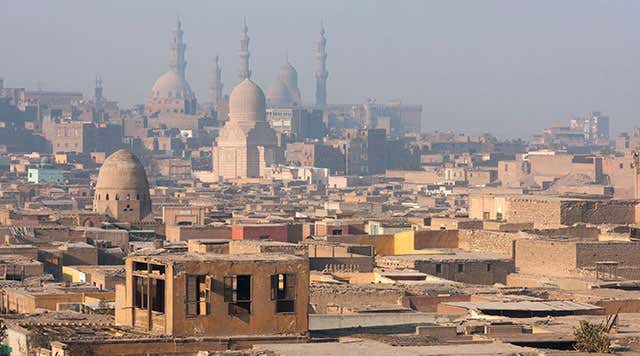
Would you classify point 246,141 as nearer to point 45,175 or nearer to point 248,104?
point 248,104

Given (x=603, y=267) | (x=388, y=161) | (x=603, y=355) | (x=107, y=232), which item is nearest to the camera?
(x=603, y=355)

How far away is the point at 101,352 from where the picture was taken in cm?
1490

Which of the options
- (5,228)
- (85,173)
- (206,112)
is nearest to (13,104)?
(206,112)

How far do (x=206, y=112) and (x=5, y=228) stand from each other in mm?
158397

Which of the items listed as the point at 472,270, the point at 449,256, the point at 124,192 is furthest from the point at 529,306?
the point at 124,192

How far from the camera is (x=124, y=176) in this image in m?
49.3

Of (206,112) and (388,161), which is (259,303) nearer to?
(388,161)

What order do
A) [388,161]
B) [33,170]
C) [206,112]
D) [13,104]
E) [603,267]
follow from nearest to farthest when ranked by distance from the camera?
[603,267]
[33,170]
[388,161]
[13,104]
[206,112]

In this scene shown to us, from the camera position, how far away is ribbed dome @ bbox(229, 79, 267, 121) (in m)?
134

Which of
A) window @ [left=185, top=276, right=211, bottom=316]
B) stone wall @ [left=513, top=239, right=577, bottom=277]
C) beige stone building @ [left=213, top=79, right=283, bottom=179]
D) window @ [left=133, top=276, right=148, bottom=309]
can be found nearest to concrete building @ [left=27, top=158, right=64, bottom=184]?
beige stone building @ [left=213, top=79, right=283, bottom=179]

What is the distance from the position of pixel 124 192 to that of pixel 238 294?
33991mm

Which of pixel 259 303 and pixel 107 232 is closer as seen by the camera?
pixel 259 303

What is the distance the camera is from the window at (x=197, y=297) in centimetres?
1537

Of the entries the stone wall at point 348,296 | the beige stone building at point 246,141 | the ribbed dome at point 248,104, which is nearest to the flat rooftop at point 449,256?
the stone wall at point 348,296
